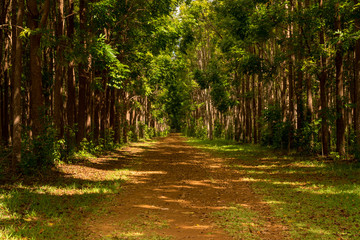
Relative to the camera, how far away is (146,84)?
2988 cm

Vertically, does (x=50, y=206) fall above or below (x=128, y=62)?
below

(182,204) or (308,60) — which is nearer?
(182,204)

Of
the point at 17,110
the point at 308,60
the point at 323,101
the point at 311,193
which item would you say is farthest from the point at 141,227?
the point at 308,60

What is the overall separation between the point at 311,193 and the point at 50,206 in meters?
7.51

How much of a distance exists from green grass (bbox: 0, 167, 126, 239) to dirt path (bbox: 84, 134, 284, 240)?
469mm

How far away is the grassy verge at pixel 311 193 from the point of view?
620cm

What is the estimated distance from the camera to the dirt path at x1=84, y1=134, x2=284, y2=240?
5992 millimetres

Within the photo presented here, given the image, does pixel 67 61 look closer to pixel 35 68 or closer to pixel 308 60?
pixel 35 68

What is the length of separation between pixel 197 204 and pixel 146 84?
889 inches

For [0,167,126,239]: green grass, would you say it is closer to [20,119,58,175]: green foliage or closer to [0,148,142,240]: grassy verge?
[0,148,142,240]: grassy verge

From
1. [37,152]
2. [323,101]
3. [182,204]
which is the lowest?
[182,204]

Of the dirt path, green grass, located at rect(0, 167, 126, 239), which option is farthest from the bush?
green grass, located at rect(0, 167, 126, 239)

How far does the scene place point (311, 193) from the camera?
9.47 meters

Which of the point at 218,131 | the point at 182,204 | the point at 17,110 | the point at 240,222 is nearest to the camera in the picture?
the point at 240,222
